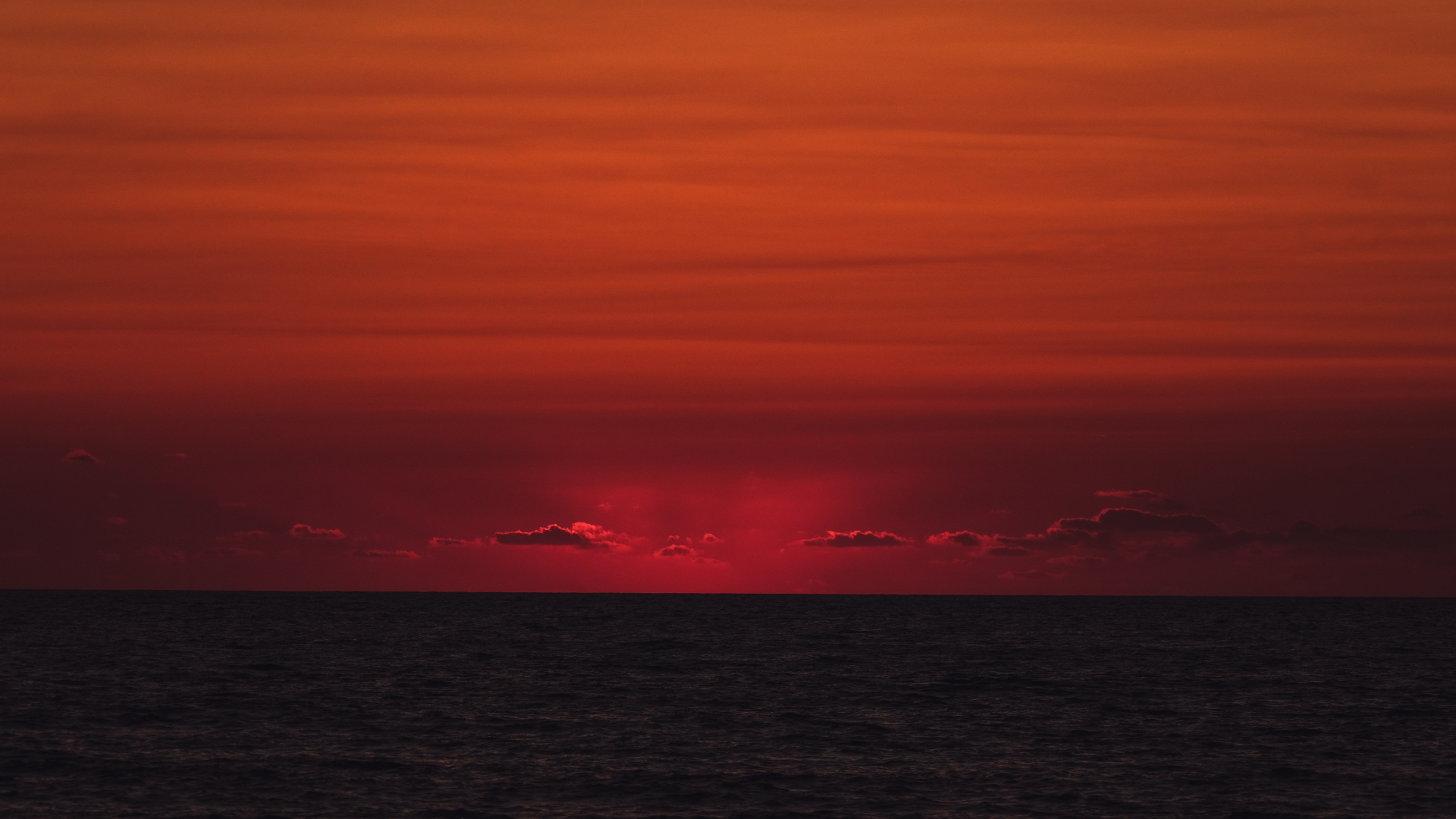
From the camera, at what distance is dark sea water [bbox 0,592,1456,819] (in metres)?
50.2

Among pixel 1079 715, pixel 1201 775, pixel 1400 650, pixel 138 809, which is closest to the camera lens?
pixel 138 809

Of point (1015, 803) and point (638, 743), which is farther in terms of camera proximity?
point (638, 743)

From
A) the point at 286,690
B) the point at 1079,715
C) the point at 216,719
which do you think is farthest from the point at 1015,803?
the point at 286,690

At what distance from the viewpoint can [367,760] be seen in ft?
187

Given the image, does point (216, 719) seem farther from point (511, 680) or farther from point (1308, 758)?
point (1308, 758)

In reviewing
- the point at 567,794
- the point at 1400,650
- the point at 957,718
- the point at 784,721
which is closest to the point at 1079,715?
the point at 957,718

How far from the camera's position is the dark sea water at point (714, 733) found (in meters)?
50.2

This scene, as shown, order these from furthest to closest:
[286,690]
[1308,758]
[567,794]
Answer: [286,690], [1308,758], [567,794]

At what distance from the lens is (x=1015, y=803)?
1969 inches

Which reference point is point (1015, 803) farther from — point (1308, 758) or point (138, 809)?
point (138, 809)

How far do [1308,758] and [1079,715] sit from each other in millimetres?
15814

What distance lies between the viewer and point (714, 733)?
217 ft

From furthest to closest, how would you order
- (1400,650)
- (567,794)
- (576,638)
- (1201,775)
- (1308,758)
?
(576,638) < (1400,650) < (1308,758) < (1201,775) < (567,794)

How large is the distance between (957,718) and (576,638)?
263ft
